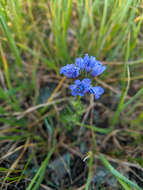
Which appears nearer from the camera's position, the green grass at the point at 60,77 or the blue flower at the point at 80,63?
the blue flower at the point at 80,63

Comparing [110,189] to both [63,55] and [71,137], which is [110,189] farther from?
[63,55]

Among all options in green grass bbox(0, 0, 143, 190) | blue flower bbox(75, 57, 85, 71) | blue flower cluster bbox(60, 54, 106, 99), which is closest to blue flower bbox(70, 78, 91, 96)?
blue flower cluster bbox(60, 54, 106, 99)

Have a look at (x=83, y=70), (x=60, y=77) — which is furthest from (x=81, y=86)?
(x=60, y=77)

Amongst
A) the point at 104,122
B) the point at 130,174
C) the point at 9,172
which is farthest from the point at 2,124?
the point at 130,174

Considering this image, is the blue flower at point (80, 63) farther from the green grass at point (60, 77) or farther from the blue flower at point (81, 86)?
the green grass at point (60, 77)

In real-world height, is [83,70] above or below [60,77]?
below

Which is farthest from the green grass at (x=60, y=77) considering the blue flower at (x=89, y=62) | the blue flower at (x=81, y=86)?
the blue flower at (x=89, y=62)

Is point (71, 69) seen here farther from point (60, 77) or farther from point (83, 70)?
point (60, 77)
